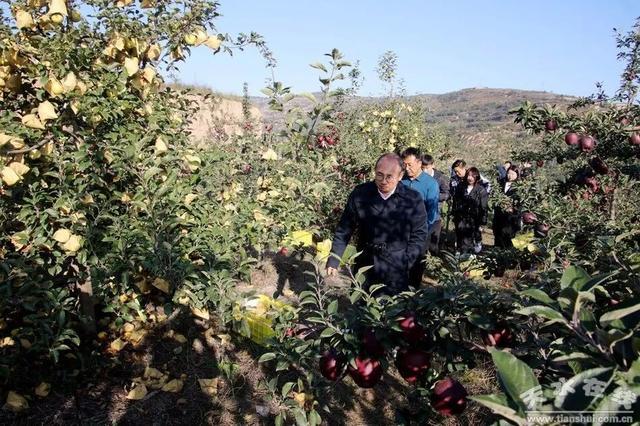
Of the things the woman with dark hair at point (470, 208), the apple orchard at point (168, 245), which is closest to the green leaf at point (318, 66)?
the apple orchard at point (168, 245)

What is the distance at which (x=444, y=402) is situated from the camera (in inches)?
51.3

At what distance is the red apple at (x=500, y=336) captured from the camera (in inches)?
48.8

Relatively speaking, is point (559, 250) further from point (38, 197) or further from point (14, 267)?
point (14, 267)

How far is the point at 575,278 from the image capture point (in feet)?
2.83

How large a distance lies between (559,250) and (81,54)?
2267 mm

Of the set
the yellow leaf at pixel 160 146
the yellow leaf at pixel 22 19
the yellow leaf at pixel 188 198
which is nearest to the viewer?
the yellow leaf at pixel 22 19

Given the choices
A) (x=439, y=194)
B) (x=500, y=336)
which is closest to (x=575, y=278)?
(x=500, y=336)

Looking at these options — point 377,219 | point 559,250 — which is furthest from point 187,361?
point 559,250

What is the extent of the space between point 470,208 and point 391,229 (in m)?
3.75

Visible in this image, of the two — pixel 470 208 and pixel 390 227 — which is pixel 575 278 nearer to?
pixel 390 227

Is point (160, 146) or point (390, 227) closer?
point (160, 146)

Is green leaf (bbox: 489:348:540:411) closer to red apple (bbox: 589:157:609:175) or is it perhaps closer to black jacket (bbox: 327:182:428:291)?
black jacket (bbox: 327:182:428:291)

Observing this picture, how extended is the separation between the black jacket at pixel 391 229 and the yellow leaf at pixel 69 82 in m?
1.74

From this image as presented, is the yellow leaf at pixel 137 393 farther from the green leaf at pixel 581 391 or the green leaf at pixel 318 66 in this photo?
the green leaf at pixel 581 391
